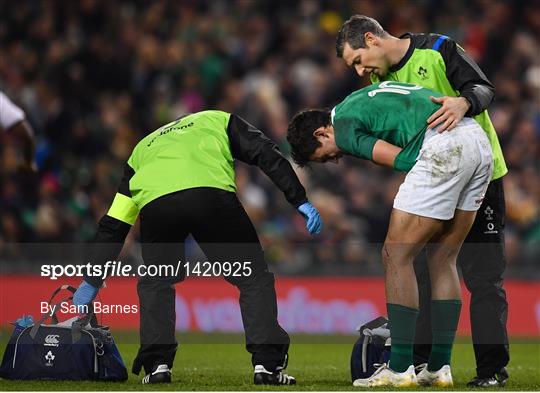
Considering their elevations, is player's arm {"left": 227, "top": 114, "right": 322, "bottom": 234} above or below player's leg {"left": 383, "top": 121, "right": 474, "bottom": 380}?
above

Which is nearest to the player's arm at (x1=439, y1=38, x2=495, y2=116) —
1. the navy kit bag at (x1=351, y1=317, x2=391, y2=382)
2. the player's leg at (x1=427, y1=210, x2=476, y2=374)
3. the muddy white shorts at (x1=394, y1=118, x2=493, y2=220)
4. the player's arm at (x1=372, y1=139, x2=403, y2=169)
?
the muddy white shorts at (x1=394, y1=118, x2=493, y2=220)

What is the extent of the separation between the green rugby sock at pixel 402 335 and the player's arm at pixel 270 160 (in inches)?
30.4

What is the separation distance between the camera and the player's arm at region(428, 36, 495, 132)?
265 inches

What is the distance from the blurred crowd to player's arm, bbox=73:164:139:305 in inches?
225

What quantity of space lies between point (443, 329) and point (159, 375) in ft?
5.53

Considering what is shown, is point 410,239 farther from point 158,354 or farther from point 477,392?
point 158,354

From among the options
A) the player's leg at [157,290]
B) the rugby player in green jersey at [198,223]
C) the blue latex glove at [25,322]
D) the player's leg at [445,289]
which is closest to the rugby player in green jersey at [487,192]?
the player's leg at [445,289]

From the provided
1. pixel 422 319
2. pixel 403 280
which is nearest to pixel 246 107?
pixel 422 319

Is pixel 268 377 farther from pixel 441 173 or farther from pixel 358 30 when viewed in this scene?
pixel 358 30

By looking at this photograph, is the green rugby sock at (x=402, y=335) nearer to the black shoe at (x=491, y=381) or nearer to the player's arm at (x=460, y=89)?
the black shoe at (x=491, y=381)

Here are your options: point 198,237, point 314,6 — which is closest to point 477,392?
point 198,237

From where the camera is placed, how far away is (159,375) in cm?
699

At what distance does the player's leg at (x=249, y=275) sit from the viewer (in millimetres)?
6949

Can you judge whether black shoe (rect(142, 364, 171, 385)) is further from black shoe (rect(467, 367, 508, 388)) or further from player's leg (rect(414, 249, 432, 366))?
black shoe (rect(467, 367, 508, 388))
